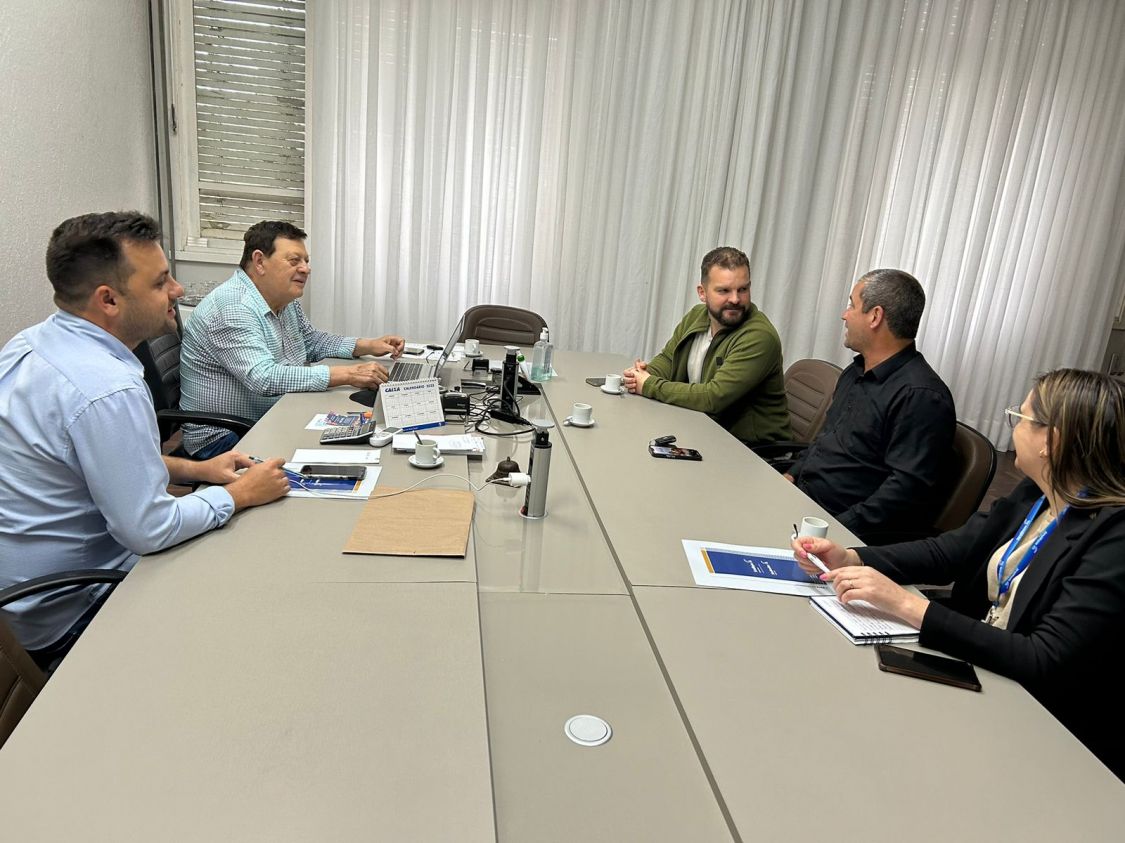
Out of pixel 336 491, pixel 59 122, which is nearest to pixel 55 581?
pixel 336 491

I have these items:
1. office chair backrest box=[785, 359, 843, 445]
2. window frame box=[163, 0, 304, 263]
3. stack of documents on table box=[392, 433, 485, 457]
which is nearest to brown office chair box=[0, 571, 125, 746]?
stack of documents on table box=[392, 433, 485, 457]

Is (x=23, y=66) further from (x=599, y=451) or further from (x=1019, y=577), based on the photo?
(x=1019, y=577)

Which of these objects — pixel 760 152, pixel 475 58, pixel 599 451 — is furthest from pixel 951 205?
pixel 599 451

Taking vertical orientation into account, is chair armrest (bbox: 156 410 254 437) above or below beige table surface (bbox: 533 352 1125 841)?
below

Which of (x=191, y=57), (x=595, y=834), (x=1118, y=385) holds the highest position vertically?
(x=191, y=57)

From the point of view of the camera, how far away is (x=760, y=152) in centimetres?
465

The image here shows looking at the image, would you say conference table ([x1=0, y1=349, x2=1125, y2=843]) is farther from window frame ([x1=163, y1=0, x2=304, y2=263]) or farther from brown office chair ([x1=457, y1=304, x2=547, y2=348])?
window frame ([x1=163, y1=0, x2=304, y2=263])

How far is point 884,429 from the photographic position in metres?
2.35

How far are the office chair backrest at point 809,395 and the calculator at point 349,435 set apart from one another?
1901 mm

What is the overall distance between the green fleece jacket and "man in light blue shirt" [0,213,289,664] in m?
1.97

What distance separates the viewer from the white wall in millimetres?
2967

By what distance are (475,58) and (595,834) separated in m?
4.51

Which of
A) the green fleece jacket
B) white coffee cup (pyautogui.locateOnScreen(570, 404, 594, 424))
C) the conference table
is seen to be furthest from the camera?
the green fleece jacket

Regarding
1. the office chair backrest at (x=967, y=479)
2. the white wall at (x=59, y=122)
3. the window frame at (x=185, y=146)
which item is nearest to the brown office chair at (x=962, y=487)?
the office chair backrest at (x=967, y=479)
